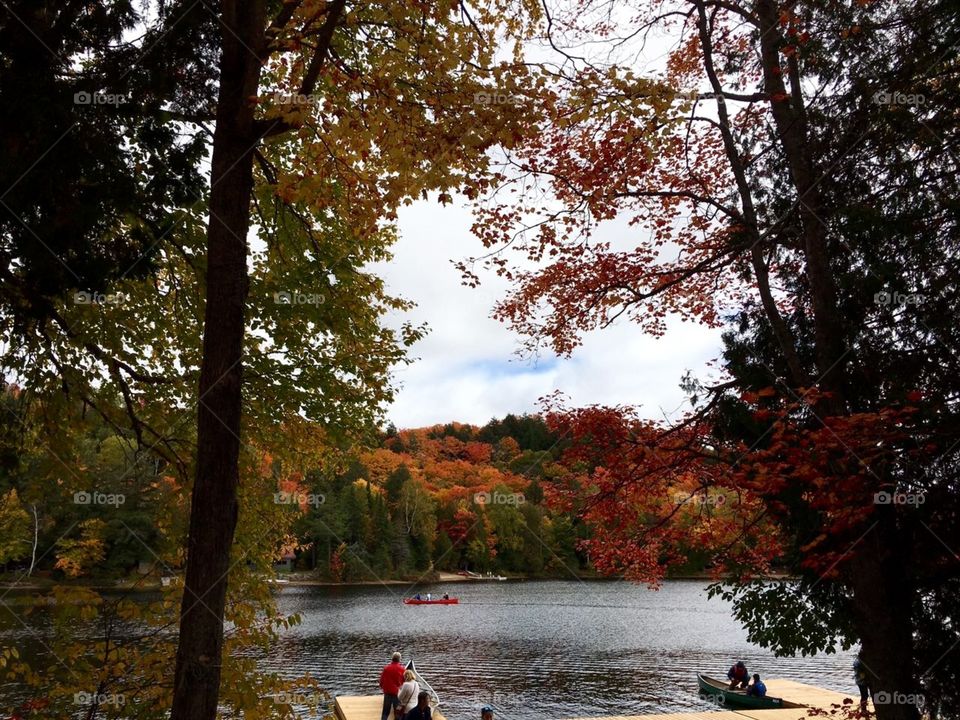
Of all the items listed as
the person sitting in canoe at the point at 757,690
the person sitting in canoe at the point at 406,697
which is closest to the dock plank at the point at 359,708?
the person sitting in canoe at the point at 406,697

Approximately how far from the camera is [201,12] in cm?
746

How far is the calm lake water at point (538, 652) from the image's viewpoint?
25291 mm

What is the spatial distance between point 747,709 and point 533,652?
16.6 m

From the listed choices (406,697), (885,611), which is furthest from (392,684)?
(885,611)

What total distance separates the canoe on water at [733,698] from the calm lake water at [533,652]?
101 centimetres

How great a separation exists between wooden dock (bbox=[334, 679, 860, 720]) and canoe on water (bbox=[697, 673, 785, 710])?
282mm

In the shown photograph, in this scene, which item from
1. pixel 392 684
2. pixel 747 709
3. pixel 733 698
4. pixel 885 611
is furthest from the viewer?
pixel 733 698

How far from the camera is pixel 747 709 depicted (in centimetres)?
1956

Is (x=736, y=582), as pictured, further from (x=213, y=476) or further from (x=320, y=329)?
(x=213, y=476)

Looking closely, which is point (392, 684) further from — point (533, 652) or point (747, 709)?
point (533, 652)

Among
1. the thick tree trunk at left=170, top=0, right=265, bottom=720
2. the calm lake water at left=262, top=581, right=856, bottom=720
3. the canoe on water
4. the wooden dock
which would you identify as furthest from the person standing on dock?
the calm lake water at left=262, top=581, right=856, bottom=720

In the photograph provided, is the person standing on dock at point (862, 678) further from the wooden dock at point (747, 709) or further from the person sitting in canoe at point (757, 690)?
the person sitting in canoe at point (757, 690)

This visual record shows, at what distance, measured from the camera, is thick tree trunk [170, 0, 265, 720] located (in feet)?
17.0

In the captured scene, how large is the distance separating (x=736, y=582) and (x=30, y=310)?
8.73 meters
